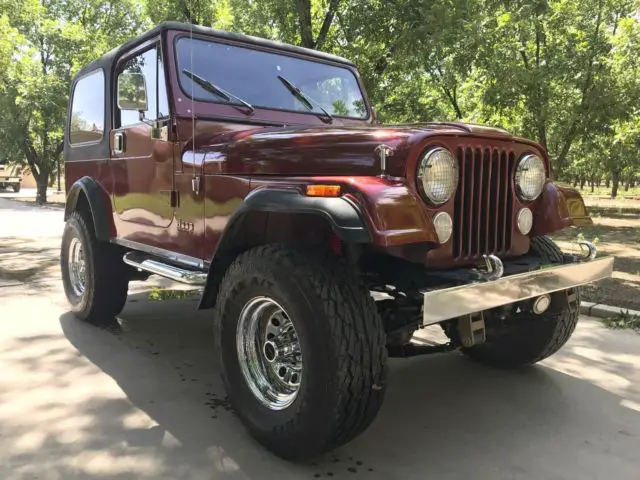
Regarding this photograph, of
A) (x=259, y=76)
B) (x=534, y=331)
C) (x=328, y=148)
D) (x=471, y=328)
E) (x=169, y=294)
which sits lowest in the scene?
(x=169, y=294)

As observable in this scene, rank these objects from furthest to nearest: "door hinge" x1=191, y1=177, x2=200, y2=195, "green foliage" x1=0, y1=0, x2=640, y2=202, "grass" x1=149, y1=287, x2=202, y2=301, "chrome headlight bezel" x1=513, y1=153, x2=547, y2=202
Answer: "green foliage" x1=0, y1=0, x2=640, y2=202, "grass" x1=149, y1=287, x2=202, y2=301, "door hinge" x1=191, y1=177, x2=200, y2=195, "chrome headlight bezel" x1=513, y1=153, x2=547, y2=202

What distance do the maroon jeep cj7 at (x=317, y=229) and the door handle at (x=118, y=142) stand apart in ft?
0.04

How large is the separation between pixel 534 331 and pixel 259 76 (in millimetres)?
2501

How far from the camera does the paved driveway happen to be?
8.86 feet

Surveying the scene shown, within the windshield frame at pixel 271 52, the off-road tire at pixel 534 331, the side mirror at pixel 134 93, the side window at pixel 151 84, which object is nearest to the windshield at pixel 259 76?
the windshield frame at pixel 271 52

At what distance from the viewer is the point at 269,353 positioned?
9.80 ft

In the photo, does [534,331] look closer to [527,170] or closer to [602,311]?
[527,170]

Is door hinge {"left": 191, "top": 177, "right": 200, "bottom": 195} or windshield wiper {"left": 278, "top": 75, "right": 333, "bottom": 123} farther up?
windshield wiper {"left": 278, "top": 75, "right": 333, "bottom": 123}

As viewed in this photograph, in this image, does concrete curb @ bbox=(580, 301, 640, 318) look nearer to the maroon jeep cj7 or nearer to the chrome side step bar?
the maroon jeep cj7

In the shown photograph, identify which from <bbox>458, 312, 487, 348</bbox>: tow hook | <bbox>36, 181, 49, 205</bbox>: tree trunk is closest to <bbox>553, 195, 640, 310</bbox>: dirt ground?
<bbox>458, 312, 487, 348</bbox>: tow hook

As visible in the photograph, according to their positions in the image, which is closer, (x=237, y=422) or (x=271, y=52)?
(x=237, y=422)

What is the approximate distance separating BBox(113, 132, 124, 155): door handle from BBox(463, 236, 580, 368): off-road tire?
9.59ft

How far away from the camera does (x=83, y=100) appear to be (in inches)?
207

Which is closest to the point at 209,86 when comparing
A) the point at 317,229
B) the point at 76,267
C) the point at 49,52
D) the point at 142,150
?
the point at 142,150
